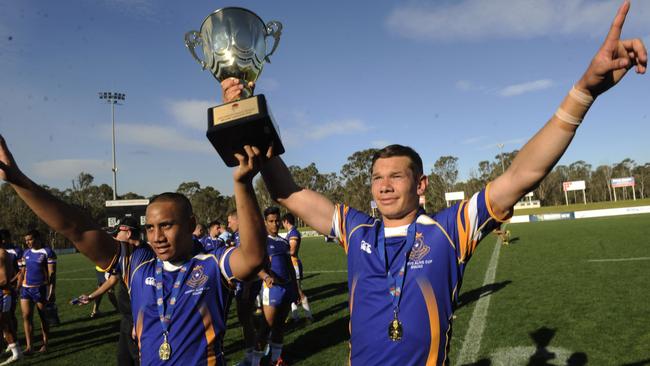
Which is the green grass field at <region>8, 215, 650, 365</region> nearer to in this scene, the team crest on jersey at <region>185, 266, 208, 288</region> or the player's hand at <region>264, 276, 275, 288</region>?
the player's hand at <region>264, 276, 275, 288</region>

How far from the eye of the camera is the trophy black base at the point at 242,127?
6.70 feet

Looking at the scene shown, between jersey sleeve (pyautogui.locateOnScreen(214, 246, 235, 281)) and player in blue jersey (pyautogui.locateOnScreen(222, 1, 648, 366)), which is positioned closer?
player in blue jersey (pyautogui.locateOnScreen(222, 1, 648, 366))

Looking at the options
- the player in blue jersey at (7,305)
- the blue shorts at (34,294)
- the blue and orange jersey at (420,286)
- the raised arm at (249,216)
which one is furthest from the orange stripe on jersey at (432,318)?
the blue shorts at (34,294)

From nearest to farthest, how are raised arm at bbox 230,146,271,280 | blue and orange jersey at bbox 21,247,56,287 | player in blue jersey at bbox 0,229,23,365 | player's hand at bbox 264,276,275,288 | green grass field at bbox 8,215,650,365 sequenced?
raised arm at bbox 230,146,271,280, green grass field at bbox 8,215,650,365, player's hand at bbox 264,276,275,288, player in blue jersey at bbox 0,229,23,365, blue and orange jersey at bbox 21,247,56,287

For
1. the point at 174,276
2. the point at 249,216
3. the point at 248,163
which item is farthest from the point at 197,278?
the point at 248,163

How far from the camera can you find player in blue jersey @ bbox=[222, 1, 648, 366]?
2.16m

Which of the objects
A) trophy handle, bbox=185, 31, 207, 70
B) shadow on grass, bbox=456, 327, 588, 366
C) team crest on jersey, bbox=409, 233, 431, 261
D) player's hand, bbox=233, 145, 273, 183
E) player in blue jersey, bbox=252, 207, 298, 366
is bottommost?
shadow on grass, bbox=456, 327, 588, 366

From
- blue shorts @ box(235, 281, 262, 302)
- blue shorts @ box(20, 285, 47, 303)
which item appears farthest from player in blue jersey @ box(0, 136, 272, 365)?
blue shorts @ box(20, 285, 47, 303)

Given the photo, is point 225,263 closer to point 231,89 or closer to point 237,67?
point 231,89

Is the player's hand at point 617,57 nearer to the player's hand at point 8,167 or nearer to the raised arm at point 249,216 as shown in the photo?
the raised arm at point 249,216

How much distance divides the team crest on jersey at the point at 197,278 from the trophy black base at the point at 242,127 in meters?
0.84

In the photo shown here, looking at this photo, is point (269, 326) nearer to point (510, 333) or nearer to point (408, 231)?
point (510, 333)

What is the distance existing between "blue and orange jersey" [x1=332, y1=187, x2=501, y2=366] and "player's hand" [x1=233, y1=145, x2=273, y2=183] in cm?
96

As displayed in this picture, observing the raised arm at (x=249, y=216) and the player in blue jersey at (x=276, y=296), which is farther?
the player in blue jersey at (x=276, y=296)
